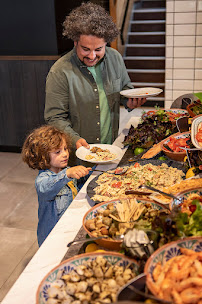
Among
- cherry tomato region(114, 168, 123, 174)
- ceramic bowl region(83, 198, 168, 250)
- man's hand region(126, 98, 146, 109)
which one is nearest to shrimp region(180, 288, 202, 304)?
ceramic bowl region(83, 198, 168, 250)

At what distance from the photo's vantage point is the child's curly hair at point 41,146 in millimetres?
2379

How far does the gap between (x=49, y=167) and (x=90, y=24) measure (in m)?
1.12

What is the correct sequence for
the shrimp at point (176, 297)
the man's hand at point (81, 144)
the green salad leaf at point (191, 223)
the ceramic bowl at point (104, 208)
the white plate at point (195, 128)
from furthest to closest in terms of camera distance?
1. the man's hand at point (81, 144)
2. the white plate at point (195, 128)
3. the ceramic bowl at point (104, 208)
4. the green salad leaf at point (191, 223)
5. the shrimp at point (176, 297)

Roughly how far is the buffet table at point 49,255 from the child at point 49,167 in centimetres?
16

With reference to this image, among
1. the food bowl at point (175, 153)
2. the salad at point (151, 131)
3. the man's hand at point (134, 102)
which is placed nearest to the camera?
the food bowl at point (175, 153)

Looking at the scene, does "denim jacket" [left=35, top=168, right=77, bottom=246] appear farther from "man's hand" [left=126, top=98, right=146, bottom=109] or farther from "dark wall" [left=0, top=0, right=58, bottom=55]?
"dark wall" [left=0, top=0, right=58, bottom=55]

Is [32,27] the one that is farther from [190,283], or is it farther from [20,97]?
[190,283]

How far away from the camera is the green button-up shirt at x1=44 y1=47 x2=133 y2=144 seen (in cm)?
311

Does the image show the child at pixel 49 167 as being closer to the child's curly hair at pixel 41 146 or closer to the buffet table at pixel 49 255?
the child's curly hair at pixel 41 146

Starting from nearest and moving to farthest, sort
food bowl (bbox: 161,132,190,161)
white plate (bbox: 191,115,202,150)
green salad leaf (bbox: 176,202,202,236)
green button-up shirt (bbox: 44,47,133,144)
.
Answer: green salad leaf (bbox: 176,202,202,236) < white plate (bbox: 191,115,202,150) < food bowl (bbox: 161,132,190,161) < green button-up shirt (bbox: 44,47,133,144)

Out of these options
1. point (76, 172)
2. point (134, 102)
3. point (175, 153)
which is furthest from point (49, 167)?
point (134, 102)

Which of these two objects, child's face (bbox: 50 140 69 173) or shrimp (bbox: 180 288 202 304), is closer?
shrimp (bbox: 180 288 202 304)

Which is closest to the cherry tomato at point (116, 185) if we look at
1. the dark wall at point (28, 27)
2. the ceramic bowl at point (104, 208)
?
the ceramic bowl at point (104, 208)

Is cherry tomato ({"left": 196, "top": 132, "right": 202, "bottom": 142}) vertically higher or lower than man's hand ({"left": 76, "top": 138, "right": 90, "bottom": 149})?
higher
